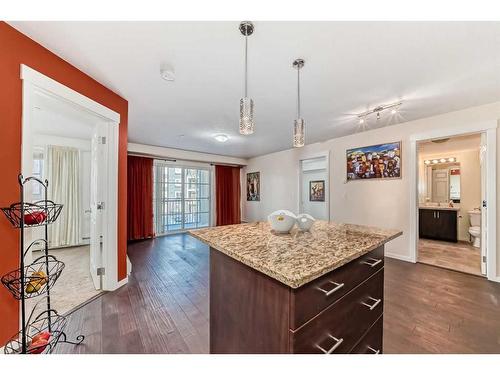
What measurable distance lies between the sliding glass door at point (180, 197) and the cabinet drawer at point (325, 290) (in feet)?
17.1

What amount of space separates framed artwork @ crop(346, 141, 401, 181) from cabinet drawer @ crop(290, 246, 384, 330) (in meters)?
2.87

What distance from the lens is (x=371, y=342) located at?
4.03 feet

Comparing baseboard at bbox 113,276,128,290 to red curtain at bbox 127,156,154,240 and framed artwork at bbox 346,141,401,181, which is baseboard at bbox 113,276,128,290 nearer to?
red curtain at bbox 127,156,154,240

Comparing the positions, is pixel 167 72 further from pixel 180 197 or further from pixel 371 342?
pixel 180 197

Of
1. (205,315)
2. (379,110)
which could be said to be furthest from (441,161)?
(205,315)

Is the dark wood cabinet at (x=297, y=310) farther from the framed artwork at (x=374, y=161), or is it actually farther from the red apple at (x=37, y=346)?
the framed artwork at (x=374, y=161)

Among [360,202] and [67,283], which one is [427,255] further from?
[67,283]


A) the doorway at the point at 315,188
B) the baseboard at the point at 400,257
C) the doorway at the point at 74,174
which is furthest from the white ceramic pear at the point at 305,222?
the doorway at the point at 315,188

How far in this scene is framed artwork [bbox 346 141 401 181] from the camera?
→ 334 centimetres

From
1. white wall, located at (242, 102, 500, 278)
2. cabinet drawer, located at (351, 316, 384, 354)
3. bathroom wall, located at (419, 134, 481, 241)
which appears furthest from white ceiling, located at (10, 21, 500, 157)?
bathroom wall, located at (419, 134, 481, 241)

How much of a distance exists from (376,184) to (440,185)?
2.93 metres

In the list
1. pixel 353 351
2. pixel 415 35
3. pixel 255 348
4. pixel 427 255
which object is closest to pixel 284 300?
pixel 255 348
